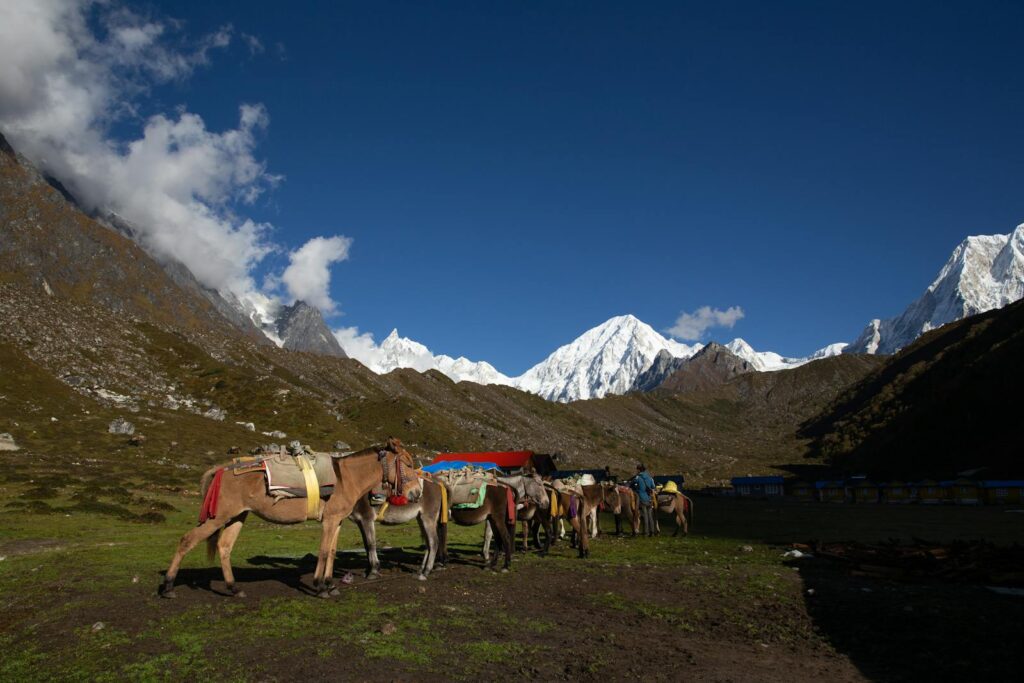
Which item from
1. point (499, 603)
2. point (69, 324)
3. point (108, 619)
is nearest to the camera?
point (108, 619)

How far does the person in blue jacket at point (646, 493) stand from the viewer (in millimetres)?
27495

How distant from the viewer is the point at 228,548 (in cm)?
1318

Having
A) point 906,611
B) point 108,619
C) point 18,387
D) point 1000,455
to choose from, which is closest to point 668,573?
point 906,611

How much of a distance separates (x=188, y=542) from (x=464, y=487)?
25.2ft

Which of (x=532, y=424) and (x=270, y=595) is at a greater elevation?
(x=532, y=424)

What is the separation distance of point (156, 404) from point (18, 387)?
686 inches

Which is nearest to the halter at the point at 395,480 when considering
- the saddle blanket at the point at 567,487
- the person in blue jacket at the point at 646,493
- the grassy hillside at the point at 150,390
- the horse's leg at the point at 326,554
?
the horse's leg at the point at 326,554

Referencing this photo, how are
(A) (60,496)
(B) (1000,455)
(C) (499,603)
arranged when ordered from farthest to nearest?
(B) (1000,455), (A) (60,496), (C) (499,603)

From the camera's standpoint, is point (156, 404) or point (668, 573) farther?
point (156, 404)

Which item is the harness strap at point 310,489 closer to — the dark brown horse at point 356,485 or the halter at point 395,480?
the dark brown horse at point 356,485

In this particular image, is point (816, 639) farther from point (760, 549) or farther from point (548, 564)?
point (760, 549)

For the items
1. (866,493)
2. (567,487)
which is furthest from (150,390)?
(866,493)

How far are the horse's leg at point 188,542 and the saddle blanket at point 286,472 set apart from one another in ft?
3.59

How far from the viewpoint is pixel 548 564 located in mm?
18500
